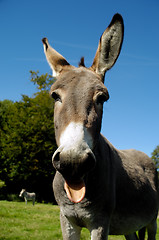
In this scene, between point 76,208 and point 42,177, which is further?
point 42,177

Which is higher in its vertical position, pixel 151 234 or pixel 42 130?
pixel 42 130

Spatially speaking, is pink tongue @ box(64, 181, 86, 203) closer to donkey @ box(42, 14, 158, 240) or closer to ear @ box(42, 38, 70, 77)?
donkey @ box(42, 14, 158, 240)

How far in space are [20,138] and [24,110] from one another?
447 centimetres

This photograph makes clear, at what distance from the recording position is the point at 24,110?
2822 cm

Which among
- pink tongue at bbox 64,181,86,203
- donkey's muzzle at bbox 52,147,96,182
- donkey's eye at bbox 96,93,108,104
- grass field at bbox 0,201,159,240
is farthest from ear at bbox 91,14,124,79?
grass field at bbox 0,201,159,240

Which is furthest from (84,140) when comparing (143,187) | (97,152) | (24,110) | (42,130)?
(24,110)

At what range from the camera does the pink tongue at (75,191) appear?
196cm

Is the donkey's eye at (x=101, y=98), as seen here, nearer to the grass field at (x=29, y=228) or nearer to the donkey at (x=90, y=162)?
the donkey at (x=90, y=162)

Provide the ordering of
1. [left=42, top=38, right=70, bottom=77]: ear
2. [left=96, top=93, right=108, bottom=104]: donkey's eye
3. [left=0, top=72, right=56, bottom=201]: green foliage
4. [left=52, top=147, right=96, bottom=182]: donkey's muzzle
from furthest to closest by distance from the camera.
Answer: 1. [left=0, top=72, right=56, bottom=201]: green foliage
2. [left=42, top=38, right=70, bottom=77]: ear
3. [left=96, top=93, right=108, bottom=104]: donkey's eye
4. [left=52, top=147, right=96, bottom=182]: donkey's muzzle

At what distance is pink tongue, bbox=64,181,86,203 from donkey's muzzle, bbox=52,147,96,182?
0.13 m

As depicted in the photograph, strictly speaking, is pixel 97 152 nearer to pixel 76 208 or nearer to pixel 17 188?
pixel 76 208

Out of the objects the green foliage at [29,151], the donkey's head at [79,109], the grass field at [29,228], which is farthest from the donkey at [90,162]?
the green foliage at [29,151]

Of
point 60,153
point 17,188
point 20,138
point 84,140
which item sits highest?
point 20,138

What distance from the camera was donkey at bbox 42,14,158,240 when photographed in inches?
76.4
